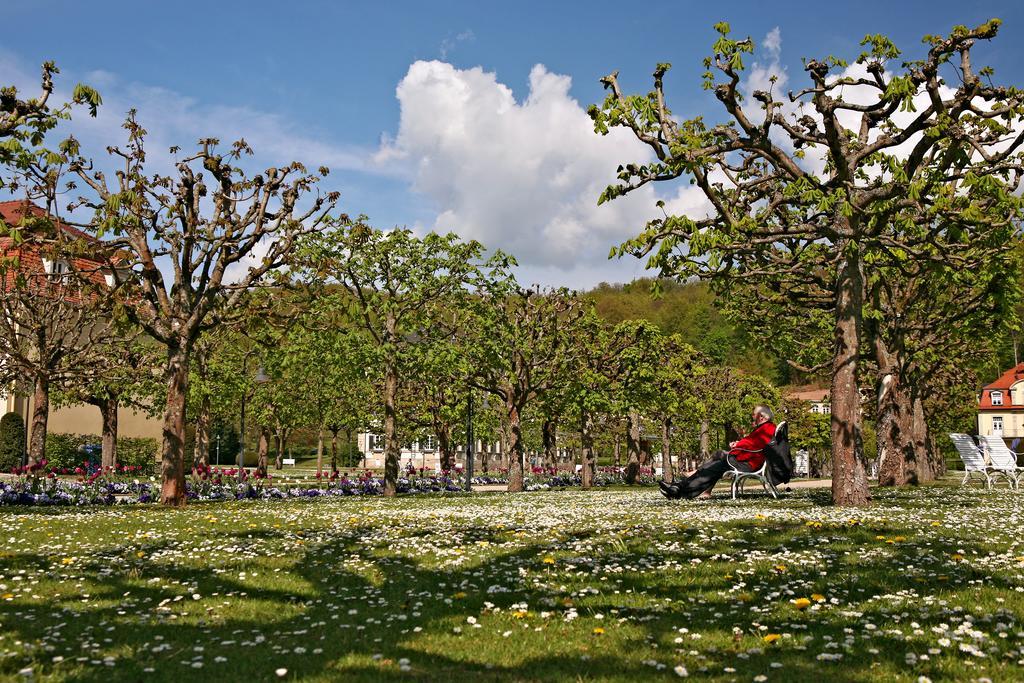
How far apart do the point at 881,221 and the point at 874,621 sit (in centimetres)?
1156

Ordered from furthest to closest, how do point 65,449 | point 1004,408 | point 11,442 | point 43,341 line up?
point 1004,408
point 65,449
point 11,442
point 43,341

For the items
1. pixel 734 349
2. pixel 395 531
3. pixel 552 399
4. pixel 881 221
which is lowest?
pixel 395 531

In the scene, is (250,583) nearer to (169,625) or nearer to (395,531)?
(169,625)

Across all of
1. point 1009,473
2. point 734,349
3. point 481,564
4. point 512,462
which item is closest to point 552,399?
point 512,462

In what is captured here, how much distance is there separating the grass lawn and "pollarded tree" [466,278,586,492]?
21350 millimetres

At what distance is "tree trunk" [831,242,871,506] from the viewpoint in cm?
1758

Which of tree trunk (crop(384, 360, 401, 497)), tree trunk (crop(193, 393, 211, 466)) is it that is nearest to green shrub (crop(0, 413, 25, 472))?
tree trunk (crop(193, 393, 211, 466))

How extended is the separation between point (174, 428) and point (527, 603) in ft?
53.5

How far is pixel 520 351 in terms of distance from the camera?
116 ft

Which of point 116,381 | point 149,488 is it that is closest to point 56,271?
point 116,381

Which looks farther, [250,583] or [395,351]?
[395,351]

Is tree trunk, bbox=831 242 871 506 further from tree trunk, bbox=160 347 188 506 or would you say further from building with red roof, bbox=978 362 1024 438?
building with red roof, bbox=978 362 1024 438

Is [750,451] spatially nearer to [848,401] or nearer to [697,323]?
[848,401]

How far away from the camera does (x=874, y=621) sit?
6.39 m
